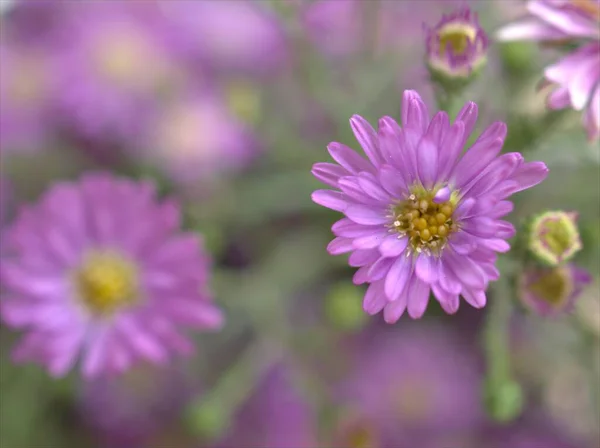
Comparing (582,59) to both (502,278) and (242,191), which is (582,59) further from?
(242,191)

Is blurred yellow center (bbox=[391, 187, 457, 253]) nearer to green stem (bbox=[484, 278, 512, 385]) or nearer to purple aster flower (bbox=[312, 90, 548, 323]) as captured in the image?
purple aster flower (bbox=[312, 90, 548, 323])

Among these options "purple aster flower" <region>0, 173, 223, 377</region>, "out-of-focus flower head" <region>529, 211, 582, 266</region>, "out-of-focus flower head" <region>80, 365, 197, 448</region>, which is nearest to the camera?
"out-of-focus flower head" <region>529, 211, 582, 266</region>

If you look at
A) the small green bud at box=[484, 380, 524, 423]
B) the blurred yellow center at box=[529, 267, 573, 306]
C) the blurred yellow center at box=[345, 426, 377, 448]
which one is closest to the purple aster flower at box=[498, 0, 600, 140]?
the blurred yellow center at box=[529, 267, 573, 306]

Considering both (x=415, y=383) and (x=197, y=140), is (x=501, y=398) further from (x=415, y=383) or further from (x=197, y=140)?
(x=197, y=140)

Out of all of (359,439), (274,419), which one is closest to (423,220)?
(359,439)

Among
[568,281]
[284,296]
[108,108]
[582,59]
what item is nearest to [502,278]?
[568,281]

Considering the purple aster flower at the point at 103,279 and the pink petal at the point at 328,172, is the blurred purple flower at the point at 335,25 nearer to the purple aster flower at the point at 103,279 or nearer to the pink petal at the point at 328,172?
the purple aster flower at the point at 103,279
